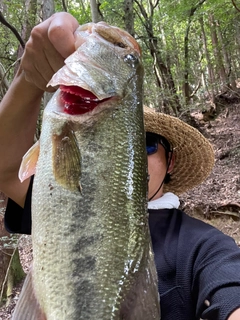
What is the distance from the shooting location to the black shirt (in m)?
1.45

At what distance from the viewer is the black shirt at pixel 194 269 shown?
145 cm

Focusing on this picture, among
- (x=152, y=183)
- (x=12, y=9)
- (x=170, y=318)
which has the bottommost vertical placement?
(x=170, y=318)

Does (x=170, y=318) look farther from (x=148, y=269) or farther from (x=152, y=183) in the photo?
(x=152, y=183)

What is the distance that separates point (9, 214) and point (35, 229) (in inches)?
38.7

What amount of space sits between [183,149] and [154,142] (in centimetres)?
31

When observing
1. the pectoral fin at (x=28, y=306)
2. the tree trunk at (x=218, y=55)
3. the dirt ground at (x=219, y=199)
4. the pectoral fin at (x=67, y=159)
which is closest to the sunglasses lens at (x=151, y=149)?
the pectoral fin at (x=67, y=159)

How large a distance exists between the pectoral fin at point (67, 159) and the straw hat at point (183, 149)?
3.63 feet

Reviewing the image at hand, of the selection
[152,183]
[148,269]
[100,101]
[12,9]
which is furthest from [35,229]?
[12,9]

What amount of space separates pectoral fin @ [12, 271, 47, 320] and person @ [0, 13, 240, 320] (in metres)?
0.68

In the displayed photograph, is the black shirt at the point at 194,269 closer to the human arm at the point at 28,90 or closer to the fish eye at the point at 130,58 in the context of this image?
the human arm at the point at 28,90

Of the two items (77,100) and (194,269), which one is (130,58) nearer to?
(77,100)

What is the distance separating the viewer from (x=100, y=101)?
5.13ft

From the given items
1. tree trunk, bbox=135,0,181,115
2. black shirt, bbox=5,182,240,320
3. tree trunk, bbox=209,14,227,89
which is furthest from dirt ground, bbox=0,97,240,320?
tree trunk, bbox=209,14,227,89

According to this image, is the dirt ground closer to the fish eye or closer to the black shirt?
the black shirt
